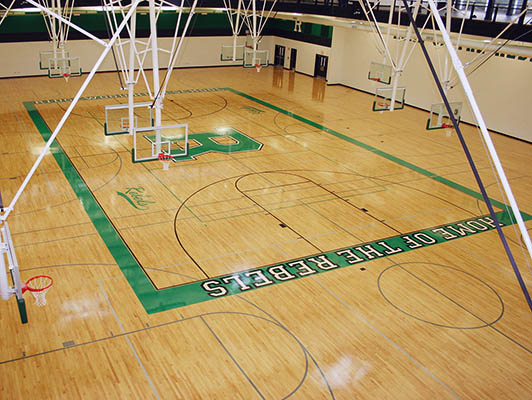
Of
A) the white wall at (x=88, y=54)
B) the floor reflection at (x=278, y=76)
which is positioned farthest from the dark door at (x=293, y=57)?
the white wall at (x=88, y=54)

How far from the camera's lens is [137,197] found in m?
17.4

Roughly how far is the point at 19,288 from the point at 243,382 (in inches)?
176

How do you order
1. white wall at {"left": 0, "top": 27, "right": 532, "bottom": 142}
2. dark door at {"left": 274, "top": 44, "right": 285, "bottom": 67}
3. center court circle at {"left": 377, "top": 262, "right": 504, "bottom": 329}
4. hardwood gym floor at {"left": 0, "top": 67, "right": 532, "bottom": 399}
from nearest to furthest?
hardwood gym floor at {"left": 0, "top": 67, "right": 532, "bottom": 399} < center court circle at {"left": 377, "top": 262, "right": 504, "bottom": 329} < white wall at {"left": 0, "top": 27, "right": 532, "bottom": 142} < dark door at {"left": 274, "top": 44, "right": 285, "bottom": 67}

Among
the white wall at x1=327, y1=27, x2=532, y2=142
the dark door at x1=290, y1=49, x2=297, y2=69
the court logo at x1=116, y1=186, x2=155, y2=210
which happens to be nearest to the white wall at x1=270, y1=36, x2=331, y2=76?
the dark door at x1=290, y1=49, x2=297, y2=69

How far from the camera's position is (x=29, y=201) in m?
16.7

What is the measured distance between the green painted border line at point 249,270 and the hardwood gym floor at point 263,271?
0.18 ft

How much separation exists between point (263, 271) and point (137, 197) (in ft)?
20.1

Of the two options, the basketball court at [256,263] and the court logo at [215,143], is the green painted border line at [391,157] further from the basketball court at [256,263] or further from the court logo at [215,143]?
the court logo at [215,143]

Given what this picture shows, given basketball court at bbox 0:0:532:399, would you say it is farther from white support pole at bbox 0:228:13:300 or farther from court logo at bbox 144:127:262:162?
court logo at bbox 144:127:262:162

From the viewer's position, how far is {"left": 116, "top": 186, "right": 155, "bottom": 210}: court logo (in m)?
16.8

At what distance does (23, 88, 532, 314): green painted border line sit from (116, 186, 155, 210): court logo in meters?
1.07

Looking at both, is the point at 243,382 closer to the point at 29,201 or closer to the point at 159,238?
the point at 159,238

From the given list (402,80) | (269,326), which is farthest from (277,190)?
(402,80)

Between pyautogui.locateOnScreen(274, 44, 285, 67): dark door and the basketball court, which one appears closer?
the basketball court
